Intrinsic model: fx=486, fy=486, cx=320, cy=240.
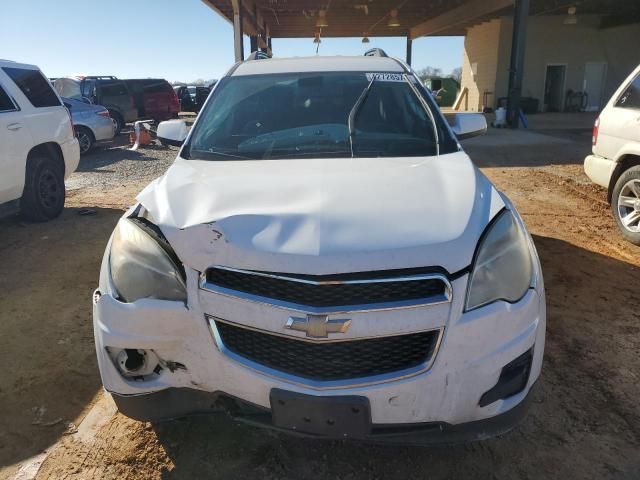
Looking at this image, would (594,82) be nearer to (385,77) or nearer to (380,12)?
(380,12)

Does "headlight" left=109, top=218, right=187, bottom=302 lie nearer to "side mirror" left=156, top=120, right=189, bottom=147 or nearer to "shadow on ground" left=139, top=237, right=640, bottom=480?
"shadow on ground" left=139, top=237, right=640, bottom=480

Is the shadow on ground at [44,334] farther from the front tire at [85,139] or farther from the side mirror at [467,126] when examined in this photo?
the front tire at [85,139]

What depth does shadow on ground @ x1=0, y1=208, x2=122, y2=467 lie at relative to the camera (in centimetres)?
253

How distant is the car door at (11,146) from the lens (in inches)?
210

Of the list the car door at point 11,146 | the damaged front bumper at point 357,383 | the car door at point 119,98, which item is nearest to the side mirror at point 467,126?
the damaged front bumper at point 357,383

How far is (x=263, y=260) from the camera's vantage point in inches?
69.4

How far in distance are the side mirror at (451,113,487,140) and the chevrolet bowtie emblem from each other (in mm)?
2229

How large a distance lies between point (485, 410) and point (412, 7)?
2272 centimetres

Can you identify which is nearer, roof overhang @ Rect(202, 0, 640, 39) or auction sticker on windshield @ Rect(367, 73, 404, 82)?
auction sticker on windshield @ Rect(367, 73, 404, 82)

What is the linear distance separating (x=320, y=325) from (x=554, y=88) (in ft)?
85.1

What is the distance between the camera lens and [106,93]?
54.5 feet

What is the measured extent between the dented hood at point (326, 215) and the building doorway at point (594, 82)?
2514cm

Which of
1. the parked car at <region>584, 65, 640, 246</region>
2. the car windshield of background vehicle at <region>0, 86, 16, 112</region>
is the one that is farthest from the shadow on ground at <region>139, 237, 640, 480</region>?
the car windshield of background vehicle at <region>0, 86, 16, 112</region>

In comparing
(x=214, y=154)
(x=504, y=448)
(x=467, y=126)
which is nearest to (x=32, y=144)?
(x=214, y=154)
